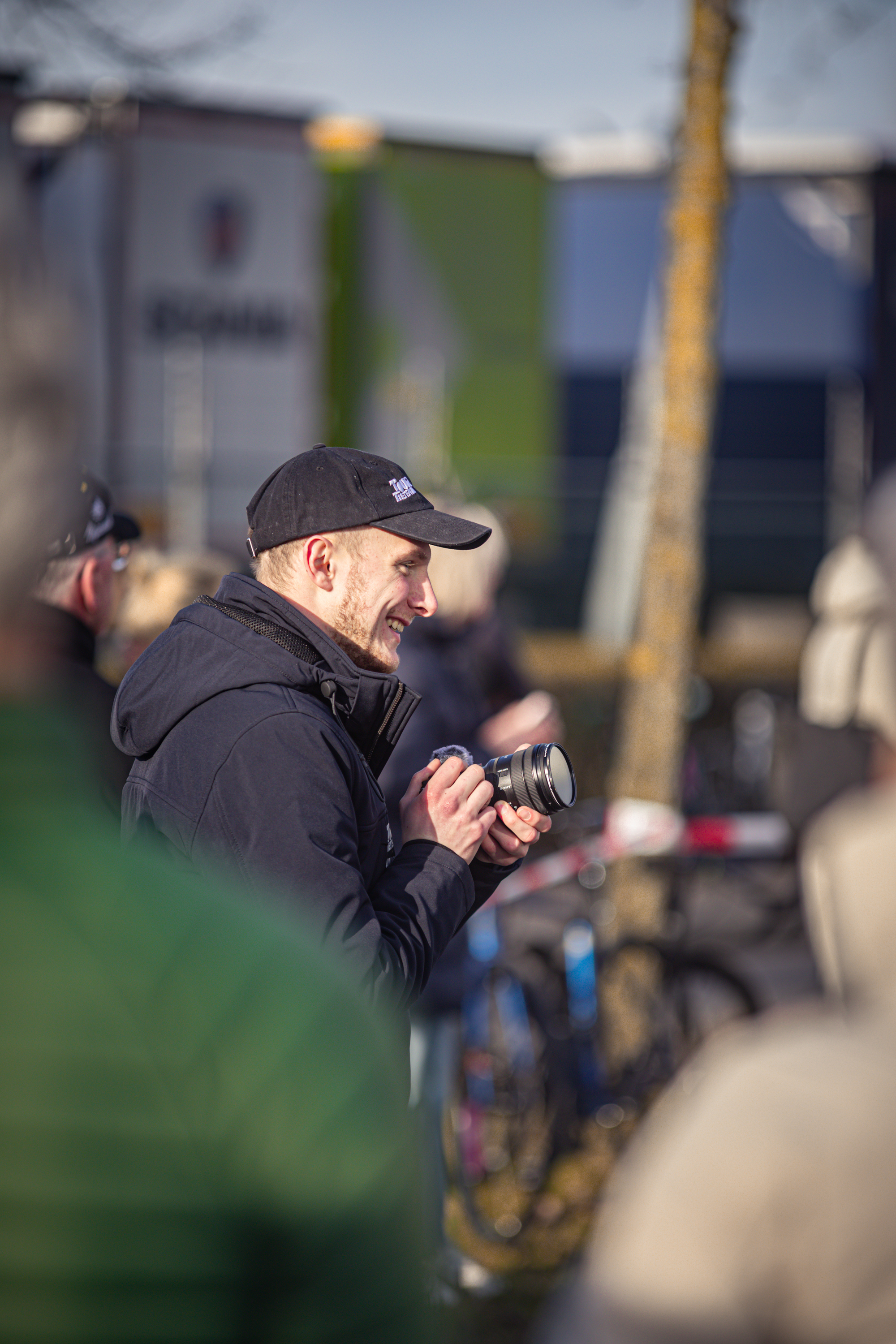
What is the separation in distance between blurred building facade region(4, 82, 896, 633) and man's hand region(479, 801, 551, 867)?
946 cm

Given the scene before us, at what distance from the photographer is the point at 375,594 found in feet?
7.72

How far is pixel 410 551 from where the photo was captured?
2369 millimetres

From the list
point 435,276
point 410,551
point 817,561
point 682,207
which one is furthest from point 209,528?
point 410,551

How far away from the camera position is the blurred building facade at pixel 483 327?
12359mm

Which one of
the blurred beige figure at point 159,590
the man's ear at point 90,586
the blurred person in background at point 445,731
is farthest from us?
the blurred beige figure at point 159,590

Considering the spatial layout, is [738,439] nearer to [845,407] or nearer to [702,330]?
[845,407]

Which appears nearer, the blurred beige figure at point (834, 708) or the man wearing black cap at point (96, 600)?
the man wearing black cap at point (96, 600)

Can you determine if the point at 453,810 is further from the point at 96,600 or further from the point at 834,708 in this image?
the point at 834,708

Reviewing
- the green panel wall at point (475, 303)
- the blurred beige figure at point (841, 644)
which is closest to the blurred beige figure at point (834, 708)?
the blurred beige figure at point (841, 644)

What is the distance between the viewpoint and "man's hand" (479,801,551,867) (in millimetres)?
2371

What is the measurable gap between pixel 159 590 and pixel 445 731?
103cm

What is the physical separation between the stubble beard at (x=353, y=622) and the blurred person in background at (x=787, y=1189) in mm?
1421

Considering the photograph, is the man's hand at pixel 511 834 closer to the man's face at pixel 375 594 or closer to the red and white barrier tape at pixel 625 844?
the man's face at pixel 375 594

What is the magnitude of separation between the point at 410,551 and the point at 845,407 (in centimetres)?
1384
